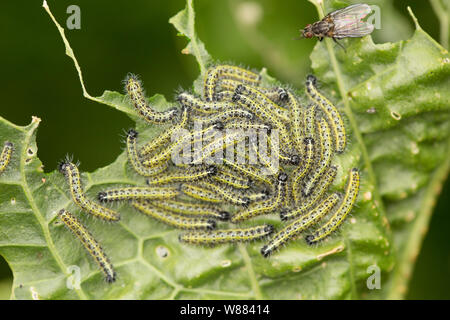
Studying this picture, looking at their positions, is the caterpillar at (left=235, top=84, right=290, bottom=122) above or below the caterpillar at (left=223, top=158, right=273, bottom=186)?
above

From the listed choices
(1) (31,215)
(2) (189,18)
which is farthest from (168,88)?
(1) (31,215)

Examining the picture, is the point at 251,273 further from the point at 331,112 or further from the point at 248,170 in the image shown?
the point at 331,112

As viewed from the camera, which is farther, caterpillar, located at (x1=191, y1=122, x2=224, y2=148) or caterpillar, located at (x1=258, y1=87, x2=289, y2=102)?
caterpillar, located at (x1=258, y1=87, x2=289, y2=102)

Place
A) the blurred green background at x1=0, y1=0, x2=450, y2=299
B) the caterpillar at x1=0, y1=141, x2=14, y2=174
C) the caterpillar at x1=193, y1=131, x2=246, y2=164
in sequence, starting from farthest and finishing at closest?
the blurred green background at x1=0, y1=0, x2=450, y2=299 → the caterpillar at x1=193, y1=131, x2=246, y2=164 → the caterpillar at x1=0, y1=141, x2=14, y2=174

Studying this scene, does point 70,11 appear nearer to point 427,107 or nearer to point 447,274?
point 427,107

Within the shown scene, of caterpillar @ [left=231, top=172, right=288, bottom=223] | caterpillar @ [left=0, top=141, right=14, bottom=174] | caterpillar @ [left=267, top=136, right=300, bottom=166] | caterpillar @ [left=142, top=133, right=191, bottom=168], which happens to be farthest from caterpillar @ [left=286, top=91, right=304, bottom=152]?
caterpillar @ [left=0, top=141, right=14, bottom=174]

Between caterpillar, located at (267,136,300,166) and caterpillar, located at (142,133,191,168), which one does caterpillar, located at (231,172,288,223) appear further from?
caterpillar, located at (142,133,191,168)

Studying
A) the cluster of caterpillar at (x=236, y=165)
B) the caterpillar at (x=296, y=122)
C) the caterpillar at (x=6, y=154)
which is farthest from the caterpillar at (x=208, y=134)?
the caterpillar at (x=6, y=154)
